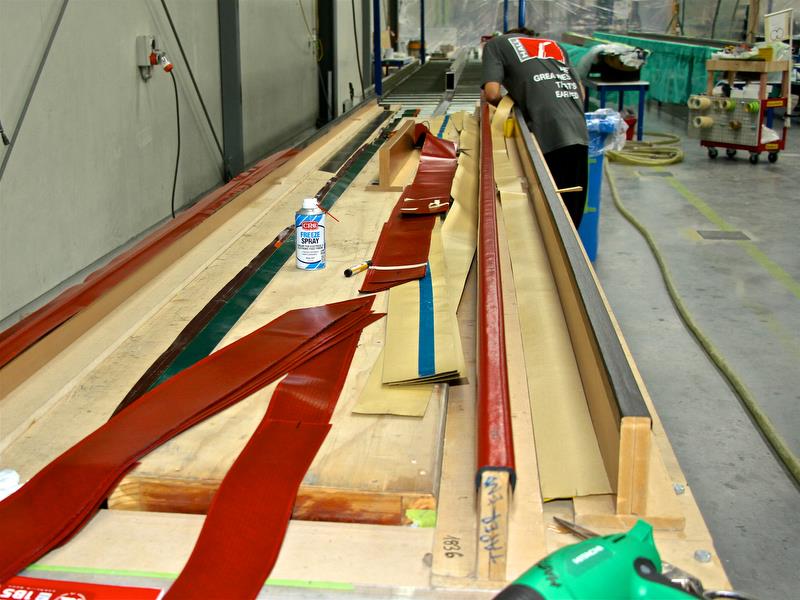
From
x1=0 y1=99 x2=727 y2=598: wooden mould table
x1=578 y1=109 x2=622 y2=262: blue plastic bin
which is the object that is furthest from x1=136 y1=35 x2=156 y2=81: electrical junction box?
x1=0 y1=99 x2=727 y2=598: wooden mould table

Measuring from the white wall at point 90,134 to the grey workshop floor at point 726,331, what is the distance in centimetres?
276

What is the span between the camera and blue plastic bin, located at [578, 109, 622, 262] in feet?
15.0

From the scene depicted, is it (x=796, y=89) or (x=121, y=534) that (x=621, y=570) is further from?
(x=796, y=89)

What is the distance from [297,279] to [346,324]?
0.38m

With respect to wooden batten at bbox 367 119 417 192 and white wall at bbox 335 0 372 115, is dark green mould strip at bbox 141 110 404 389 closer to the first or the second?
wooden batten at bbox 367 119 417 192

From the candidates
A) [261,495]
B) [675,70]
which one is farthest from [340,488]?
[675,70]

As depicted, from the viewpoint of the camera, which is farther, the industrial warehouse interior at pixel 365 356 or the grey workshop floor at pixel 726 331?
the grey workshop floor at pixel 726 331

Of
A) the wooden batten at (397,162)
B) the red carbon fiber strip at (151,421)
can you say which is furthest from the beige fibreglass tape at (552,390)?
the wooden batten at (397,162)

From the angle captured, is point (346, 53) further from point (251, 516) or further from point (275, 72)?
point (251, 516)

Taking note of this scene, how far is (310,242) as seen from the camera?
207 centimetres

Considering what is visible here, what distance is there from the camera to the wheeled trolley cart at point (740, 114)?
23.9 feet

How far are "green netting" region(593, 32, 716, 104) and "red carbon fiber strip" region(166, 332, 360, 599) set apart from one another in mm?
9460

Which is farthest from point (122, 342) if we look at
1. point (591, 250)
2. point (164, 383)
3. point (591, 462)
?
point (591, 250)

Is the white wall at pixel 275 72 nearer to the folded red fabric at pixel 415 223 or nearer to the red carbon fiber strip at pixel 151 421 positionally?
the folded red fabric at pixel 415 223
